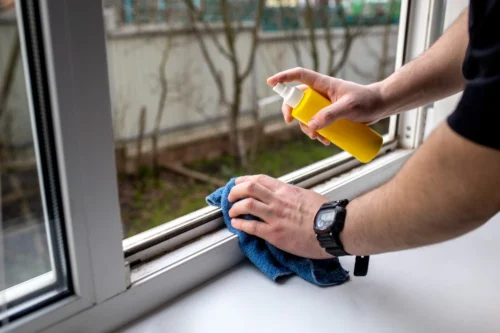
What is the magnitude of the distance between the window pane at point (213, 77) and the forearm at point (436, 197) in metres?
1.97

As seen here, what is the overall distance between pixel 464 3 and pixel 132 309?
3.41ft

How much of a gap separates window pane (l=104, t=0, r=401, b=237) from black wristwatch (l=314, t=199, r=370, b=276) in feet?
6.13

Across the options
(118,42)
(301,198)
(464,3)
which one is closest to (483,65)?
(301,198)

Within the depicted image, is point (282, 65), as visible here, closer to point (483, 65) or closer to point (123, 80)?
point (123, 80)

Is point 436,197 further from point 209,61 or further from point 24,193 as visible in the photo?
point 209,61

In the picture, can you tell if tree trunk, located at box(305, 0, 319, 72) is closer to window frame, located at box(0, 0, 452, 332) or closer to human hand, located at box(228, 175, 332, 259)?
human hand, located at box(228, 175, 332, 259)

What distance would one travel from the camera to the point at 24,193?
1.79 feet

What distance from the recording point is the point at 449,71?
2.55 ft

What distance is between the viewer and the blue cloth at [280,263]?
748 millimetres

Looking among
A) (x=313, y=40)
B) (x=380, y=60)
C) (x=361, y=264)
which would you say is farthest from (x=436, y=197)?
(x=380, y=60)

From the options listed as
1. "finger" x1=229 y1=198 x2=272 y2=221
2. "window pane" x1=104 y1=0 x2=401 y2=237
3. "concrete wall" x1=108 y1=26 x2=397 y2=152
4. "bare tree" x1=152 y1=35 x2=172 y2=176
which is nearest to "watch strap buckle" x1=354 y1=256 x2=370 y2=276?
"finger" x1=229 y1=198 x2=272 y2=221

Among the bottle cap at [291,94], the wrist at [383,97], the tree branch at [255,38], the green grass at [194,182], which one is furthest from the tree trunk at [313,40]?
the bottle cap at [291,94]

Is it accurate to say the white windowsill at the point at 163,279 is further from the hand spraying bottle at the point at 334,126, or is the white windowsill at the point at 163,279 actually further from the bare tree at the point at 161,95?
the bare tree at the point at 161,95

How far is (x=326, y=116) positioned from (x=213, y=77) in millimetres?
2404
